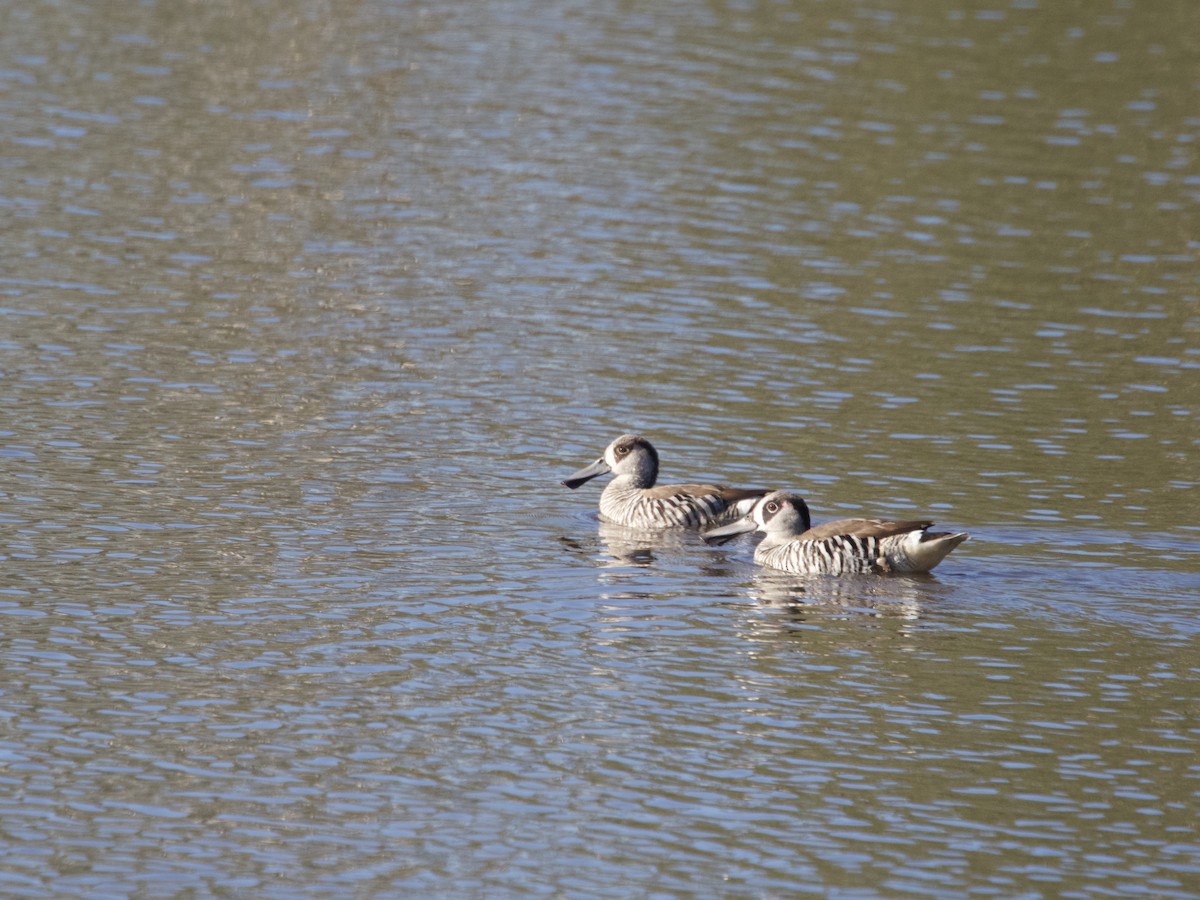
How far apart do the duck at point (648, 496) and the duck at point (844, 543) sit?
1.61 feet

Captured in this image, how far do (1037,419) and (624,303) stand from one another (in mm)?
5515

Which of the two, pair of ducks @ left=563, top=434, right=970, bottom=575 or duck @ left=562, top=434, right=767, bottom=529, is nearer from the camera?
pair of ducks @ left=563, top=434, right=970, bottom=575

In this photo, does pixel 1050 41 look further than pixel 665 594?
Yes

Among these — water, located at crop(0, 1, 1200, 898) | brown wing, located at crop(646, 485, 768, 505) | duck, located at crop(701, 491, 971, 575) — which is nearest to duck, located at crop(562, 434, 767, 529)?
brown wing, located at crop(646, 485, 768, 505)

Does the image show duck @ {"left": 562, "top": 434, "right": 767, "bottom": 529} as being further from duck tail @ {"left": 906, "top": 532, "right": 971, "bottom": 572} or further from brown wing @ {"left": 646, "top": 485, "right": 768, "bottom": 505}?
duck tail @ {"left": 906, "top": 532, "right": 971, "bottom": 572}

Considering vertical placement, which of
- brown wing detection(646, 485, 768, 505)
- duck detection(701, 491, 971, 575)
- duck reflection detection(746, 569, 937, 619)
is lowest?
duck reflection detection(746, 569, 937, 619)

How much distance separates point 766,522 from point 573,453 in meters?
2.94

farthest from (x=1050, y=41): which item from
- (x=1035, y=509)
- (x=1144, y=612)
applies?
(x=1144, y=612)

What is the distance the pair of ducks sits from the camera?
14.9 meters

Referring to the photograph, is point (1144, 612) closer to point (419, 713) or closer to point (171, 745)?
point (419, 713)

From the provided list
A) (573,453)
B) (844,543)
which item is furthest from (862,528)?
(573,453)

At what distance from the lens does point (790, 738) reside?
11594mm

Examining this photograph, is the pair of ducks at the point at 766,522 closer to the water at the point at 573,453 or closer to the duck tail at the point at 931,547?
the duck tail at the point at 931,547

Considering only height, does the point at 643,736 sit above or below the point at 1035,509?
below
